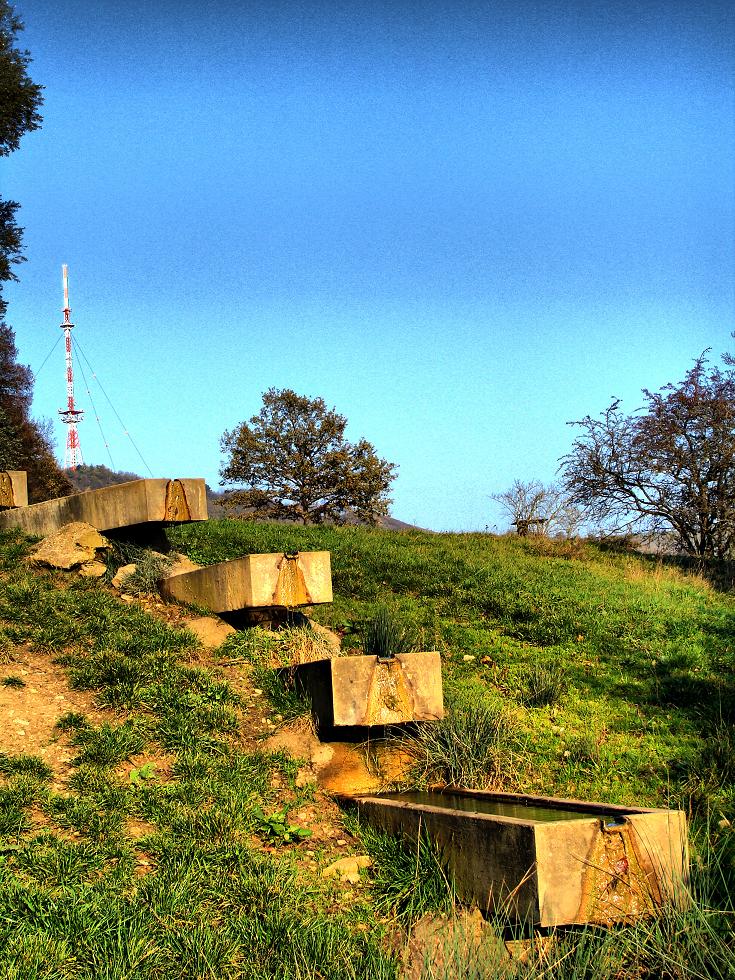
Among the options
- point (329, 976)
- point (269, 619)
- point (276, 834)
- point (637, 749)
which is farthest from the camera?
point (269, 619)

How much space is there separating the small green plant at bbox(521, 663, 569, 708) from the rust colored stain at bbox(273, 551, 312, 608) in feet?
7.52

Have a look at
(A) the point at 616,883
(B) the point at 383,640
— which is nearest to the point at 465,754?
(B) the point at 383,640

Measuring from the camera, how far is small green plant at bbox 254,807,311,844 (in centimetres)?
545

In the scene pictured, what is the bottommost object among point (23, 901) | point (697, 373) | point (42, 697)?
point (23, 901)

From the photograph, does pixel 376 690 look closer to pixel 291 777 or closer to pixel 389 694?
pixel 389 694

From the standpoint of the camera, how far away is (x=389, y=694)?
6.36 metres

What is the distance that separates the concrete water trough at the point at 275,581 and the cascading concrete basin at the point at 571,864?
2980 mm

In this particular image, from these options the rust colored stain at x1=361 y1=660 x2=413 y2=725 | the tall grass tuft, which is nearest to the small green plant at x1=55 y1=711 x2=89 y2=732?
the rust colored stain at x1=361 y1=660 x2=413 y2=725

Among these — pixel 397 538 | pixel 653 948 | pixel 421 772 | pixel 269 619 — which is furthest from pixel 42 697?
pixel 397 538

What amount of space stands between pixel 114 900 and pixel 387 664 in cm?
257

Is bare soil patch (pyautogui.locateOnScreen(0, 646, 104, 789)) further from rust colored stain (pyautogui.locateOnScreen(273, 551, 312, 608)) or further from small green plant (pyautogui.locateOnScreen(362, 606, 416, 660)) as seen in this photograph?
small green plant (pyautogui.locateOnScreen(362, 606, 416, 660))

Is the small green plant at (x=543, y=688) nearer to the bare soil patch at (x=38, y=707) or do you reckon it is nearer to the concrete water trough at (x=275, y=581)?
the concrete water trough at (x=275, y=581)

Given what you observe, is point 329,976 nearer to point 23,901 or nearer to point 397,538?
point 23,901

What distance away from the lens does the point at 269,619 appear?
315 inches
